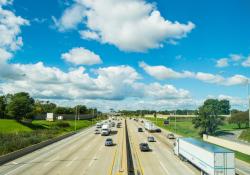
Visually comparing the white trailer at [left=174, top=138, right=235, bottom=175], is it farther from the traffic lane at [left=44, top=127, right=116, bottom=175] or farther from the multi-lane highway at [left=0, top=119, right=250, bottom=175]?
the traffic lane at [left=44, top=127, right=116, bottom=175]

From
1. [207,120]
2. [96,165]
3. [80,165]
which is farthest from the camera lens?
[207,120]

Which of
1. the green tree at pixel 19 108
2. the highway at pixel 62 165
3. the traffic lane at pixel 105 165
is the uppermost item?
the green tree at pixel 19 108

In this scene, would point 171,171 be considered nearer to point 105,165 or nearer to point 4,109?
point 105,165

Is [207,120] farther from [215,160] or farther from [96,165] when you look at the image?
[215,160]

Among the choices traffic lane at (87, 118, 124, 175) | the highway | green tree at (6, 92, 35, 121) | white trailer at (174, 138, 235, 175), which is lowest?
the highway

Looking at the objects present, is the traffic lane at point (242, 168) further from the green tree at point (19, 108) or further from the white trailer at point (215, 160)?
the green tree at point (19, 108)

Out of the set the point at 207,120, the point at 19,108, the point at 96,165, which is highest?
the point at 19,108

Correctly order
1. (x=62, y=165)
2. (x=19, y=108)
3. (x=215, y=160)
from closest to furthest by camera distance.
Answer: (x=215, y=160)
(x=62, y=165)
(x=19, y=108)

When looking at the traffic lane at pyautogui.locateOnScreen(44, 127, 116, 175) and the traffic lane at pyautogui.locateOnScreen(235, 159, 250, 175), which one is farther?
the traffic lane at pyautogui.locateOnScreen(235, 159, 250, 175)

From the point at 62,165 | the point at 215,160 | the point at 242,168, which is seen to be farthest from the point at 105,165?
the point at 242,168

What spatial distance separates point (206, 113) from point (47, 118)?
86909mm

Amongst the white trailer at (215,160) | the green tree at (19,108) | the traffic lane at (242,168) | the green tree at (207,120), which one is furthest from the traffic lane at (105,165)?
the green tree at (19,108)

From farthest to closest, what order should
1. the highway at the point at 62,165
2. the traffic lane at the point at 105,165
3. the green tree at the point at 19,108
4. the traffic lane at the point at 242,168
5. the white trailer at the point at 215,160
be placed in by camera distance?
1. the green tree at the point at 19,108
2. the traffic lane at the point at 242,168
3. the highway at the point at 62,165
4. the traffic lane at the point at 105,165
5. the white trailer at the point at 215,160

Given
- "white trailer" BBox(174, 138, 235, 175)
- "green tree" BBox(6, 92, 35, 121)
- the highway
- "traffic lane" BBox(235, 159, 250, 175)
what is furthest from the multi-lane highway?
"green tree" BBox(6, 92, 35, 121)
